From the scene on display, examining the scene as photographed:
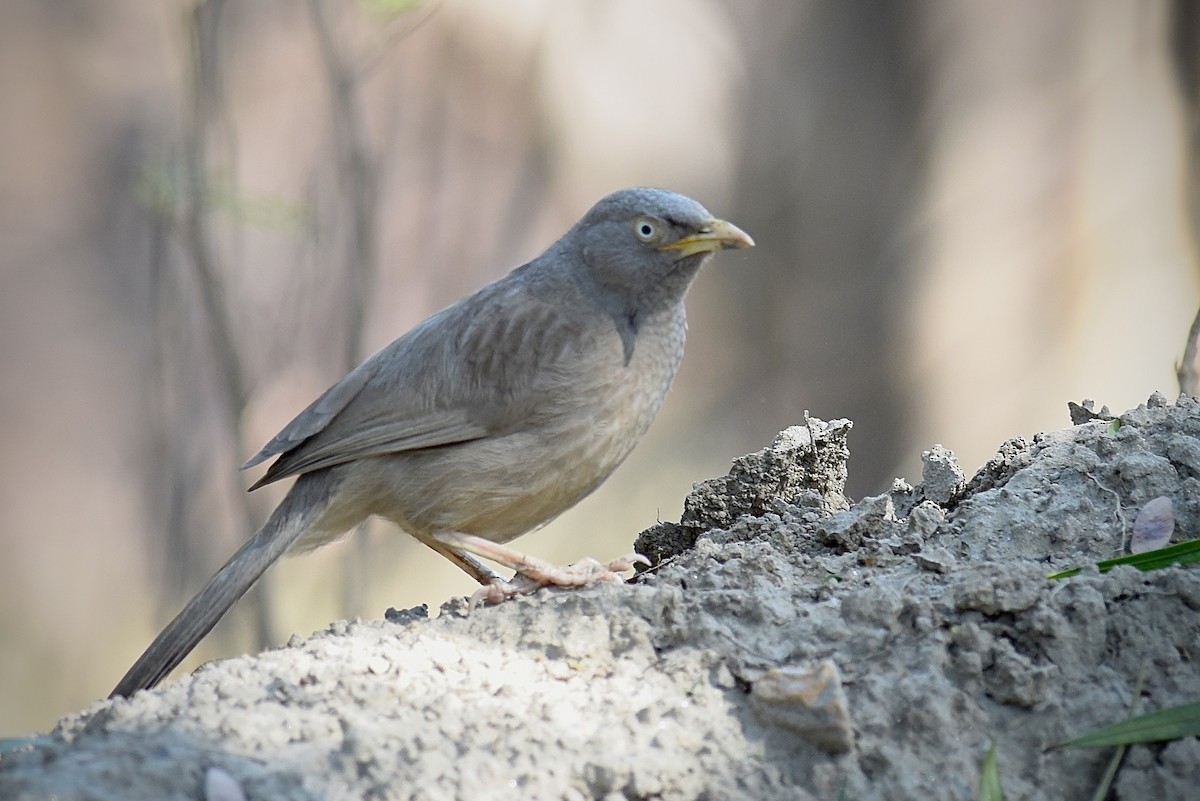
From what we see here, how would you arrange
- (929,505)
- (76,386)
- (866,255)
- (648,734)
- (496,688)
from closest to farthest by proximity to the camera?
(648,734) → (496,688) → (929,505) → (76,386) → (866,255)

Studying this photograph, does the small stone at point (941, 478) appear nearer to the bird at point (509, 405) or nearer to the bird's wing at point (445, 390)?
the bird at point (509, 405)

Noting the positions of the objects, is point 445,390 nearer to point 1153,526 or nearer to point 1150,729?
point 1153,526

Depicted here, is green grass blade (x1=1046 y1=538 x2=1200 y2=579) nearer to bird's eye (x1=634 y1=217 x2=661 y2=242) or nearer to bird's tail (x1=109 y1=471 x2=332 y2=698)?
bird's eye (x1=634 y1=217 x2=661 y2=242)

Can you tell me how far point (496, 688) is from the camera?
7.15 ft

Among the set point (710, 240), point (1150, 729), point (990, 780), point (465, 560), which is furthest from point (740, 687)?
point (465, 560)

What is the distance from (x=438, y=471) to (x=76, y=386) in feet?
11.6

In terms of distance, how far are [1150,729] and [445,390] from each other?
212 centimetres

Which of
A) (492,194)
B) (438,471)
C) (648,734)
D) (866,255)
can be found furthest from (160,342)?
(648,734)

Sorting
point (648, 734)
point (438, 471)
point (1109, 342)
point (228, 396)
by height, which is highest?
point (1109, 342)

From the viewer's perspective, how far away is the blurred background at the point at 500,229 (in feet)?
19.6

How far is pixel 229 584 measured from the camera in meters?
3.18

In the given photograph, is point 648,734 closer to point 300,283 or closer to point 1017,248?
point 300,283

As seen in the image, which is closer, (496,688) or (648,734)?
(648,734)

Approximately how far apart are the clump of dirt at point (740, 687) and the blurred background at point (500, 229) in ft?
11.4
